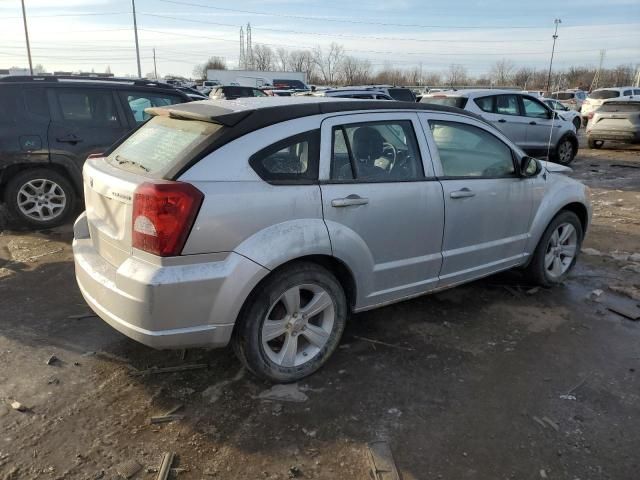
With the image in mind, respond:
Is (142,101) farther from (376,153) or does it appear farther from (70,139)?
(376,153)

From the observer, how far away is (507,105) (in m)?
12.5

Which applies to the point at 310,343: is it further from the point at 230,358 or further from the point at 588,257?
the point at 588,257

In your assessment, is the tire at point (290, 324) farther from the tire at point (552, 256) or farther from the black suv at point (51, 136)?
the black suv at point (51, 136)

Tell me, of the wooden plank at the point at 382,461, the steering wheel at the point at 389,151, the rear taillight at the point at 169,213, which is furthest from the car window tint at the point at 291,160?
the wooden plank at the point at 382,461

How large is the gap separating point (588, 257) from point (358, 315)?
124 inches

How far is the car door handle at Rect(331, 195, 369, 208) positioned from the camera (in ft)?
10.4

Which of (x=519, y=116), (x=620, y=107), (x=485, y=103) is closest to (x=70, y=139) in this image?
(x=485, y=103)

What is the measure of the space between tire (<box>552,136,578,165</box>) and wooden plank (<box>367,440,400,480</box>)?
12316 millimetres

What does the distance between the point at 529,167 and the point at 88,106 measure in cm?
525

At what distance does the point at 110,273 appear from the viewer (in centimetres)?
304

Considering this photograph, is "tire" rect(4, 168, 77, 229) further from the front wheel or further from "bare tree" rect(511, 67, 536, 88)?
"bare tree" rect(511, 67, 536, 88)

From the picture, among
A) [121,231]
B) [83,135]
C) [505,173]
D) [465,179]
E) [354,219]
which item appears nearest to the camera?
[121,231]

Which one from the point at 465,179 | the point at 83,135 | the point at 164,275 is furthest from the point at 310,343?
the point at 83,135

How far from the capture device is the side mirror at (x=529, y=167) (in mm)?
4262
